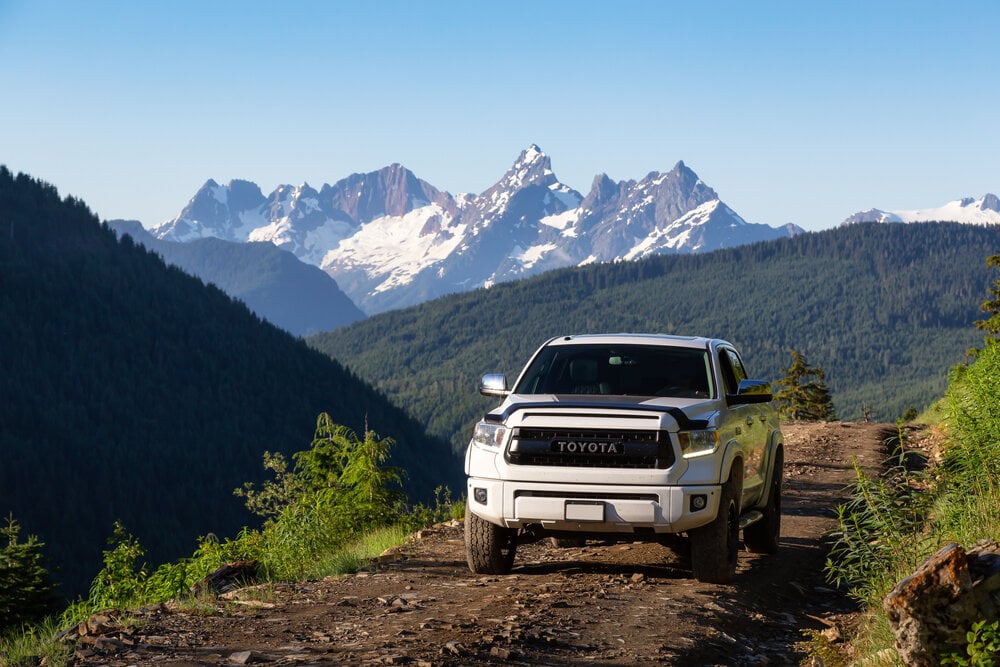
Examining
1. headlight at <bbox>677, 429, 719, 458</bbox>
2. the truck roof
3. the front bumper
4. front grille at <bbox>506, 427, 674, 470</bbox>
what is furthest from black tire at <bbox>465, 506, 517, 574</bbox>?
the truck roof

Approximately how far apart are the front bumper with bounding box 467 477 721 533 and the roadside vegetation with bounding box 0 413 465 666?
254 cm

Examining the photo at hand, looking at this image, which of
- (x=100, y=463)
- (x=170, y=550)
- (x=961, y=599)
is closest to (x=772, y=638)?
(x=961, y=599)

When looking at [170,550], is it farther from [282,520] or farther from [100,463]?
[282,520]

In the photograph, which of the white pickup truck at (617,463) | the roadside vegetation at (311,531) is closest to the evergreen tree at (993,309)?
the roadside vegetation at (311,531)

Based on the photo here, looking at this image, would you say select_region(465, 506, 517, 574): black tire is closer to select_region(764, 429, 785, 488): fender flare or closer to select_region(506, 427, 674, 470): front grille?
select_region(506, 427, 674, 470): front grille

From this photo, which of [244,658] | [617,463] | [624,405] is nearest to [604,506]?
[617,463]

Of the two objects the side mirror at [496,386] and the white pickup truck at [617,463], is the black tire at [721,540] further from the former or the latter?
the side mirror at [496,386]

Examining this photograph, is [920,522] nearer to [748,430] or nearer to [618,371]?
[748,430]

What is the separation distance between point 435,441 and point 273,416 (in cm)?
3197

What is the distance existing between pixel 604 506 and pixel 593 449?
423 mm

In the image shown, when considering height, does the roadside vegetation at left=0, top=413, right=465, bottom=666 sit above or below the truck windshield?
below

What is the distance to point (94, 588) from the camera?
43.3 ft

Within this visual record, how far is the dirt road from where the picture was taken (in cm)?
620

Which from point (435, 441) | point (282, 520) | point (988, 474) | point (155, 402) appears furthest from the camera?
point (435, 441)
